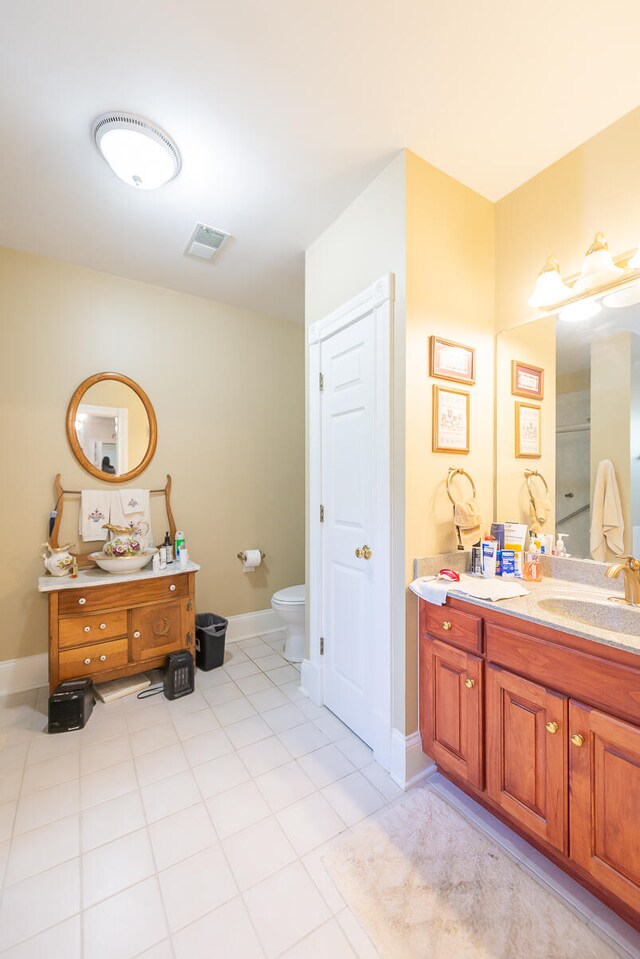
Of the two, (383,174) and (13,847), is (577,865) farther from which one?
(383,174)

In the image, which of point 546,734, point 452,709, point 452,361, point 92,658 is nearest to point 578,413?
point 452,361

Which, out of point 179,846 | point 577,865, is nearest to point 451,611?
point 577,865

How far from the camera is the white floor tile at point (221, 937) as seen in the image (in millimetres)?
1056

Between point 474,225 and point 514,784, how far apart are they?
2.46 m

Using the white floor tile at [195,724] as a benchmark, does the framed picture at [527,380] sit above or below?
above

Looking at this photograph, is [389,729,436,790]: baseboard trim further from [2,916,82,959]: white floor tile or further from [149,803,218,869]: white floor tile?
[2,916,82,959]: white floor tile

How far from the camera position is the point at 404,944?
3.54ft

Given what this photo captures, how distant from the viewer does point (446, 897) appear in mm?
1206

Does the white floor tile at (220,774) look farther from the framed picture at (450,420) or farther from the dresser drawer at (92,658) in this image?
the framed picture at (450,420)

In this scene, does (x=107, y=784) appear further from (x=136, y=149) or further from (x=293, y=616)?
(x=136, y=149)

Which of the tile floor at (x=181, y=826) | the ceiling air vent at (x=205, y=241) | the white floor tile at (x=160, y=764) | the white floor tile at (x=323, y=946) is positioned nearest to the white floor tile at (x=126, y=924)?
the tile floor at (x=181, y=826)

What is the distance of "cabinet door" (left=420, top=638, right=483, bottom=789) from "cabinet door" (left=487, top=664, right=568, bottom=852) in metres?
0.05

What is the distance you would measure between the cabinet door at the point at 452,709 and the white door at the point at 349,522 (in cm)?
30

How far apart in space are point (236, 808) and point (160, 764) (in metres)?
0.48
